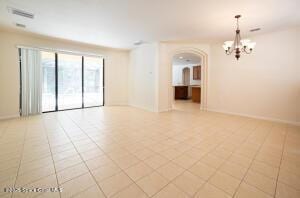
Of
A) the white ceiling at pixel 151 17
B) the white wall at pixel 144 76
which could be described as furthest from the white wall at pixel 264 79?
the white wall at pixel 144 76

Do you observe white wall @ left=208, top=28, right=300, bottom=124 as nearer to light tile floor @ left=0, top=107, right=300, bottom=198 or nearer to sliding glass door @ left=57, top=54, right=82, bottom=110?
light tile floor @ left=0, top=107, right=300, bottom=198

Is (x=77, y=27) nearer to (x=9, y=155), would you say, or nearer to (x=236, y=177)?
(x=9, y=155)

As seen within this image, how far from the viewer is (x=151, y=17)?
11.2 ft

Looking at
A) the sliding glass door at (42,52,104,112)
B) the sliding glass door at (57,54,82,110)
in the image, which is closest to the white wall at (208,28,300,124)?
the sliding glass door at (42,52,104,112)

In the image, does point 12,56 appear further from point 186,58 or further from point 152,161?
point 186,58

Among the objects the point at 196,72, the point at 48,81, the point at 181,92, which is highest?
the point at 196,72

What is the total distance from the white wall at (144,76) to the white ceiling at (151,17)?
124 cm

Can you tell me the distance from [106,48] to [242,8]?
5397 mm

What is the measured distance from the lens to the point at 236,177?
183 cm

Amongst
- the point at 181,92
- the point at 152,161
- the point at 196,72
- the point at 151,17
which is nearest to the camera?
the point at 152,161

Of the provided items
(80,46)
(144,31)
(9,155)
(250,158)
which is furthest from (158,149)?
(80,46)

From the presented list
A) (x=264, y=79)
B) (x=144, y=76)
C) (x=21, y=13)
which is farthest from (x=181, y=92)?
(x=21, y=13)

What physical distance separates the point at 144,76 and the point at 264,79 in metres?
4.27

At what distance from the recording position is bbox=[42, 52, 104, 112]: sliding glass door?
18.3ft
